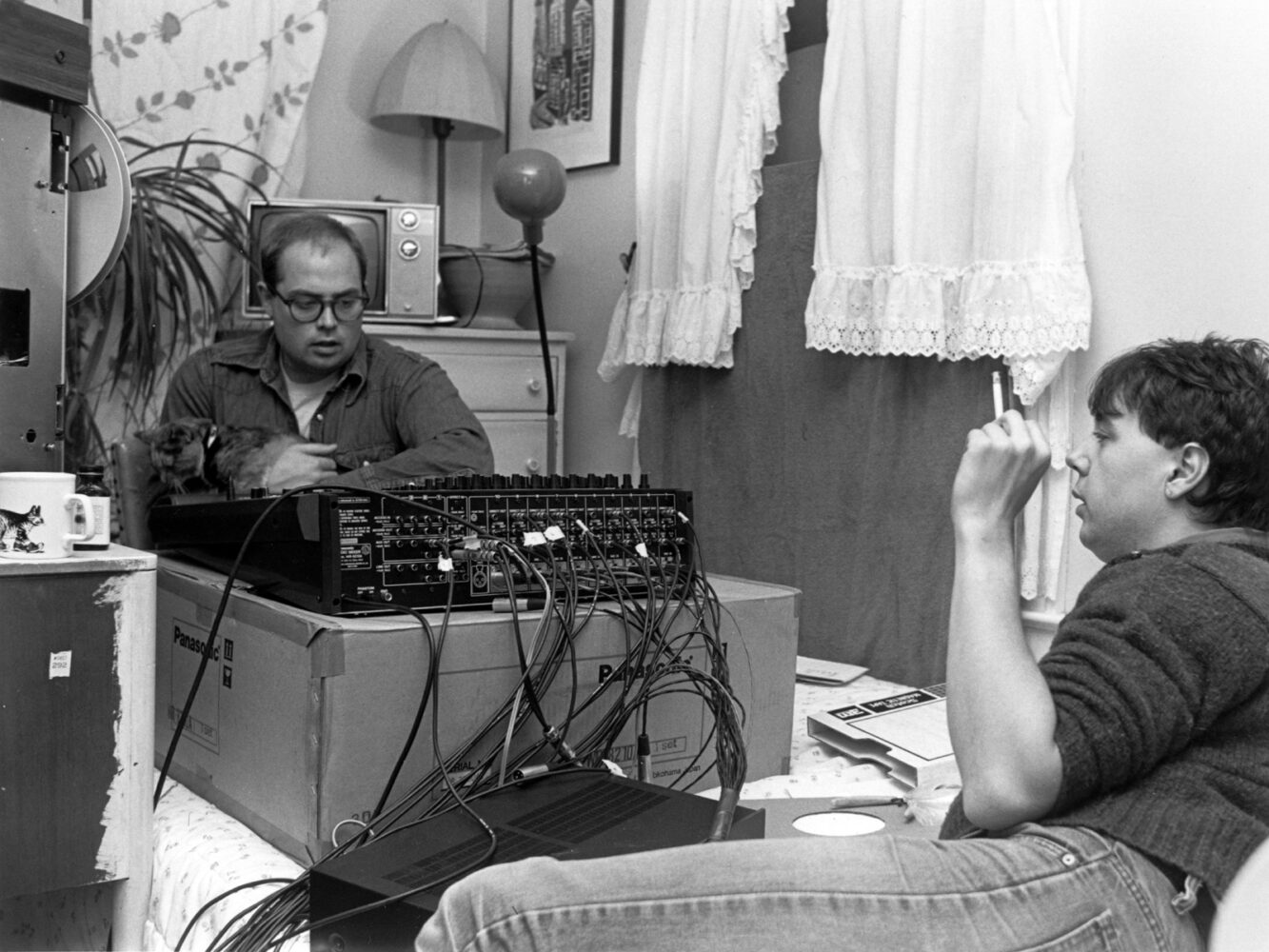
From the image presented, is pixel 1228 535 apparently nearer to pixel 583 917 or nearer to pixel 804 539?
pixel 583 917

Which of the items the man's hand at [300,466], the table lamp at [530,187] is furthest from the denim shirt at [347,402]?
the table lamp at [530,187]

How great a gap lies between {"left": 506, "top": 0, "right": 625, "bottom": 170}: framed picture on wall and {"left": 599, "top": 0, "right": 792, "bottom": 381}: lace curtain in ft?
1.41

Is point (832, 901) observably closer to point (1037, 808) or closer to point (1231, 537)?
point (1037, 808)

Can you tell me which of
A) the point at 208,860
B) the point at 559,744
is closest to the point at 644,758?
the point at 559,744

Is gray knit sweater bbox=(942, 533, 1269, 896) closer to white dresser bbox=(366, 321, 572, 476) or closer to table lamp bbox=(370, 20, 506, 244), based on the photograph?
white dresser bbox=(366, 321, 572, 476)

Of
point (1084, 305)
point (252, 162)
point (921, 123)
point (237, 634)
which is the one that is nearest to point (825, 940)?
point (237, 634)

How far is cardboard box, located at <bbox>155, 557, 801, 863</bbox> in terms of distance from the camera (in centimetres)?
128

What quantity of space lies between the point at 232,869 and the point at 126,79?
2379 millimetres

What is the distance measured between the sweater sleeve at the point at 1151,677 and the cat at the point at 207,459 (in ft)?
4.54

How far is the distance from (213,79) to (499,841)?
2590mm

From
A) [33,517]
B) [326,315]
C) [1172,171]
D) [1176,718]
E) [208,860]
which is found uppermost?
[1172,171]

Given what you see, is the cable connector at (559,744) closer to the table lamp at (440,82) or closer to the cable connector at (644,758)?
the cable connector at (644,758)

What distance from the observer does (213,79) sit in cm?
316

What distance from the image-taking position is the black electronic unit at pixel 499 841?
1002 mm
